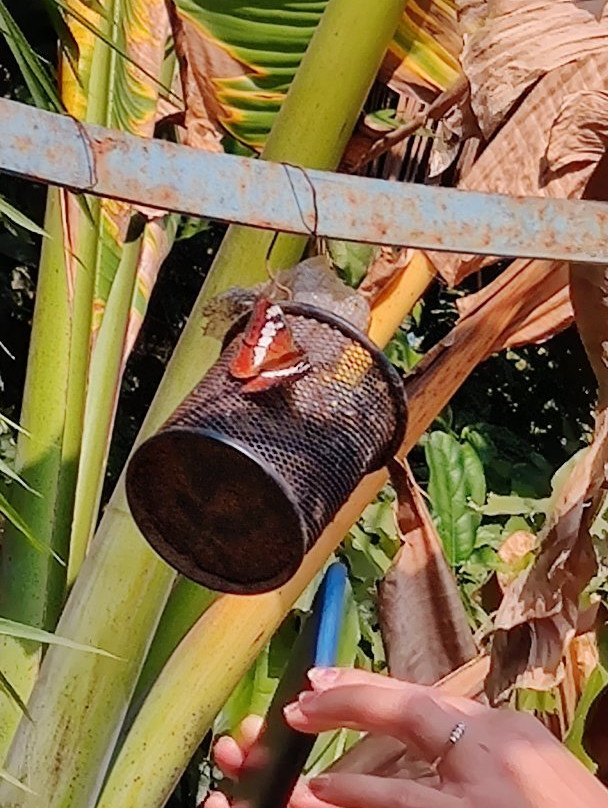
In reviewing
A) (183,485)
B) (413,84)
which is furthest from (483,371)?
(183,485)

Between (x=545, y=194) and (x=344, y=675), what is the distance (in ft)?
1.68

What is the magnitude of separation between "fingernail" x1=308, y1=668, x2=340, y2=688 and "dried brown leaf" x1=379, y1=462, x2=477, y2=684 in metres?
0.57

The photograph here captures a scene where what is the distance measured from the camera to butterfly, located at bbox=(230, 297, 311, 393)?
0.77 metres

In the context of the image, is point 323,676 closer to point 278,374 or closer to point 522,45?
point 278,374

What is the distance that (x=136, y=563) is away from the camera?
119cm

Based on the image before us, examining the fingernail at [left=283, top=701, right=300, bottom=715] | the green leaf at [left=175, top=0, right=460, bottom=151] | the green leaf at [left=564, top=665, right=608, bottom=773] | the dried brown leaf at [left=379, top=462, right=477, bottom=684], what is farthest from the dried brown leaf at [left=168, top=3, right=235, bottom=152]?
the fingernail at [left=283, top=701, right=300, bottom=715]

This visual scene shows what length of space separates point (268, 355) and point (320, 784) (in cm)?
25

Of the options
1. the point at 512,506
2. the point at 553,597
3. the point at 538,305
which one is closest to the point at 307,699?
the point at 553,597

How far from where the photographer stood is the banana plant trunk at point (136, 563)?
3.84 ft

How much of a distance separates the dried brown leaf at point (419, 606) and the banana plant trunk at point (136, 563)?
0.82ft

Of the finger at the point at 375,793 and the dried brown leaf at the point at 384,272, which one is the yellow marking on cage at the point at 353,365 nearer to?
the finger at the point at 375,793

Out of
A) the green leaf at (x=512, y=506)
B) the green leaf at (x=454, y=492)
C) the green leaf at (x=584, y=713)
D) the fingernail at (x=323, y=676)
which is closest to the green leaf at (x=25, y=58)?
the fingernail at (x=323, y=676)

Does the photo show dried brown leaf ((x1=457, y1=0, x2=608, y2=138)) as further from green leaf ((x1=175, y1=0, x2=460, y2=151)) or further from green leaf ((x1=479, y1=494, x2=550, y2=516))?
green leaf ((x1=479, y1=494, x2=550, y2=516))

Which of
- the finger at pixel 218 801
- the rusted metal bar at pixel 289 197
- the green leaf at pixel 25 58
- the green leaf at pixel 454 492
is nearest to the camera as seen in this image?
the rusted metal bar at pixel 289 197
